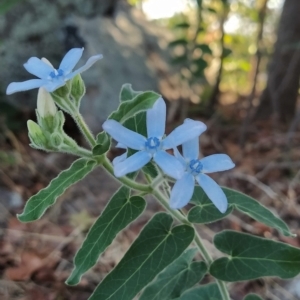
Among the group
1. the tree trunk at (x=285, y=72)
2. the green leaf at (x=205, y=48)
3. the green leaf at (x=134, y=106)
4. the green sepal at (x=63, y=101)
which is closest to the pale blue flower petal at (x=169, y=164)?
the green leaf at (x=134, y=106)

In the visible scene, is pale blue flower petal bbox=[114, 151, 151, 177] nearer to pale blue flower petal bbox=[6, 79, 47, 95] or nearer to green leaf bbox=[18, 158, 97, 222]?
green leaf bbox=[18, 158, 97, 222]

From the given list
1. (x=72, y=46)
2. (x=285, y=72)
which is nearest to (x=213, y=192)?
(x=285, y=72)

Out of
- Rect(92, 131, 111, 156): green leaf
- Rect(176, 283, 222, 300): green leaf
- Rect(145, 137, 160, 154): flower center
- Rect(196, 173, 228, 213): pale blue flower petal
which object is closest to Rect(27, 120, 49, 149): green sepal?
Rect(92, 131, 111, 156): green leaf

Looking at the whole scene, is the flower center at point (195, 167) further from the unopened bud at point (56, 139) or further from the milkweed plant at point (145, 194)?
the unopened bud at point (56, 139)

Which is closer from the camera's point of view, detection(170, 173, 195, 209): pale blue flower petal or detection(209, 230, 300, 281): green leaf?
detection(170, 173, 195, 209): pale blue flower petal

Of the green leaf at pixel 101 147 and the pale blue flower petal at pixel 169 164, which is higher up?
the pale blue flower petal at pixel 169 164

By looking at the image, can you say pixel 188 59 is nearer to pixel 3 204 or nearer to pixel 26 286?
pixel 3 204

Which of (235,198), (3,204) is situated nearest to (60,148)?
(235,198)

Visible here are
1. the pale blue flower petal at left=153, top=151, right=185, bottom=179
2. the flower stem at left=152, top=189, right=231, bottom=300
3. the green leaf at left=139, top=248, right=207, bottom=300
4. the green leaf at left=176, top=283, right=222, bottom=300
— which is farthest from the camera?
the green leaf at left=176, top=283, right=222, bottom=300
